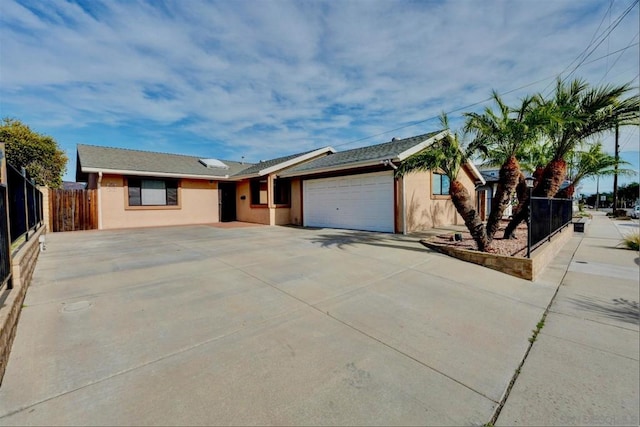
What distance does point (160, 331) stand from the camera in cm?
296

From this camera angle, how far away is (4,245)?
10.1ft

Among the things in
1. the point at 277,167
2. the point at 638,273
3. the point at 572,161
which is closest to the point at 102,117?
the point at 277,167

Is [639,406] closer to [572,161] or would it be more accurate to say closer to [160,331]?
[160,331]

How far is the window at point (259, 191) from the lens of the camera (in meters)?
14.6

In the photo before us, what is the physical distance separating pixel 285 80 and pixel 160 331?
12191 millimetres

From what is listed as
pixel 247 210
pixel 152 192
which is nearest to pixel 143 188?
pixel 152 192

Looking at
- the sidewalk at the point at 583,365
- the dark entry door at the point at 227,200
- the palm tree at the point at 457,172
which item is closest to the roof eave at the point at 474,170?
the palm tree at the point at 457,172

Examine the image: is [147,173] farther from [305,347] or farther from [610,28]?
[610,28]

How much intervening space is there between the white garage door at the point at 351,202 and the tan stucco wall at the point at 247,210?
225 cm

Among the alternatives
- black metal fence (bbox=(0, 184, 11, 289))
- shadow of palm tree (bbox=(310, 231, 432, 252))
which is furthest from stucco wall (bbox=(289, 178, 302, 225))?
black metal fence (bbox=(0, 184, 11, 289))

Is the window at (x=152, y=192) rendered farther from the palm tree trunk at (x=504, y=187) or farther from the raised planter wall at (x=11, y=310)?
the palm tree trunk at (x=504, y=187)

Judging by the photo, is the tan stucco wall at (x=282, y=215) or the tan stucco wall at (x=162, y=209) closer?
the tan stucco wall at (x=162, y=209)

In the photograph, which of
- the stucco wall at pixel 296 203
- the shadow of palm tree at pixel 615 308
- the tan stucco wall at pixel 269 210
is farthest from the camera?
the stucco wall at pixel 296 203

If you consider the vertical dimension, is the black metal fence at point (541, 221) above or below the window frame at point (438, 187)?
below
